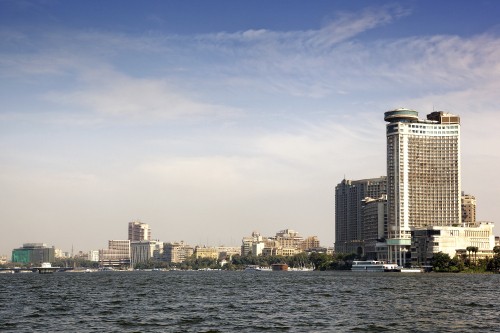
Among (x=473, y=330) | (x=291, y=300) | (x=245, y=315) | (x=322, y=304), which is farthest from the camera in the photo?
(x=291, y=300)

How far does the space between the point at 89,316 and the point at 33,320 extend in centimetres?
659

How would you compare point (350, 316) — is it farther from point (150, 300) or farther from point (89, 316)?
point (150, 300)

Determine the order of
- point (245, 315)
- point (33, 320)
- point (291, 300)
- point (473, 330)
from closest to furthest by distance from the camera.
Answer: point (473, 330) → point (33, 320) → point (245, 315) → point (291, 300)

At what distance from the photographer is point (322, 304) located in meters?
102

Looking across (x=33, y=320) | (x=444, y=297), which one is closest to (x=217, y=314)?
(x=33, y=320)

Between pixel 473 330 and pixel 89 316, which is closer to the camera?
pixel 473 330

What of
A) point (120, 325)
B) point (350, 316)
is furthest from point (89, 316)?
point (350, 316)

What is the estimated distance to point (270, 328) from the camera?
236ft

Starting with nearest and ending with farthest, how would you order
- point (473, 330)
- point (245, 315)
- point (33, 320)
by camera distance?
1. point (473, 330)
2. point (33, 320)
3. point (245, 315)

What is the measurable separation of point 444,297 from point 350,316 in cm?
3794

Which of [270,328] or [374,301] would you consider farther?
[374,301]

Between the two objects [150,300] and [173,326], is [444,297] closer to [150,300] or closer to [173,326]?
[150,300]

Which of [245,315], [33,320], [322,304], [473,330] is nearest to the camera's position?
[473,330]

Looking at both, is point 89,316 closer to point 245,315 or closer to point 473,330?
point 245,315
